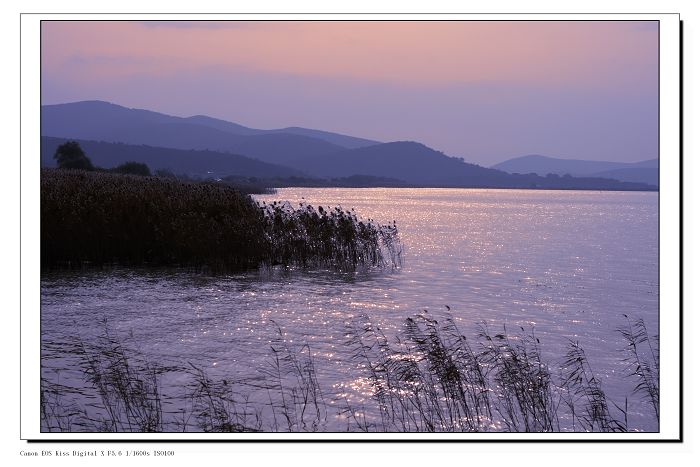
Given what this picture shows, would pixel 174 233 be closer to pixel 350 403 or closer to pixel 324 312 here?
pixel 324 312

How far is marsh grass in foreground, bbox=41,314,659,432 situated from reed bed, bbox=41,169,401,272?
1139cm

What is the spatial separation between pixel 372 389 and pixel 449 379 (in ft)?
5.00

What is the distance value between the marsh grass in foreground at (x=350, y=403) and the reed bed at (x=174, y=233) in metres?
11.4

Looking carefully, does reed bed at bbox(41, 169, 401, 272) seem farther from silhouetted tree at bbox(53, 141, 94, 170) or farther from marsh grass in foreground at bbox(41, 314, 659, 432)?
silhouetted tree at bbox(53, 141, 94, 170)

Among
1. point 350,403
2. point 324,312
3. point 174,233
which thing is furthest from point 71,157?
point 350,403

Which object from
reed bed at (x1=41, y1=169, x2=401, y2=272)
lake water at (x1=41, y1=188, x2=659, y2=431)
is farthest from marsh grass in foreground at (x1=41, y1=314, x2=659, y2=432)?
reed bed at (x1=41, y1=169, x2=401, y2=272)

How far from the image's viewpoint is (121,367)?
13539 millimetres

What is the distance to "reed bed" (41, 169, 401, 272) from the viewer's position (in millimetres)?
24812

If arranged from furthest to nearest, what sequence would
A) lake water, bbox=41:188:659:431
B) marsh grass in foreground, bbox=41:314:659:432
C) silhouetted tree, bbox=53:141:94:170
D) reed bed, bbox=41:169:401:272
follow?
silhouetted tree, bbox=53:141:94:170, reed bed, bbox=41:169:401:272, lake water, bbox=41:188:659:431, marsh grass in foreground, bbox=41:314:659:432

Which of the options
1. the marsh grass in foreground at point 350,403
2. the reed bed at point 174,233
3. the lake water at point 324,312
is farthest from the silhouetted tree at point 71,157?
the marsh grass in foreground at point 350,403
